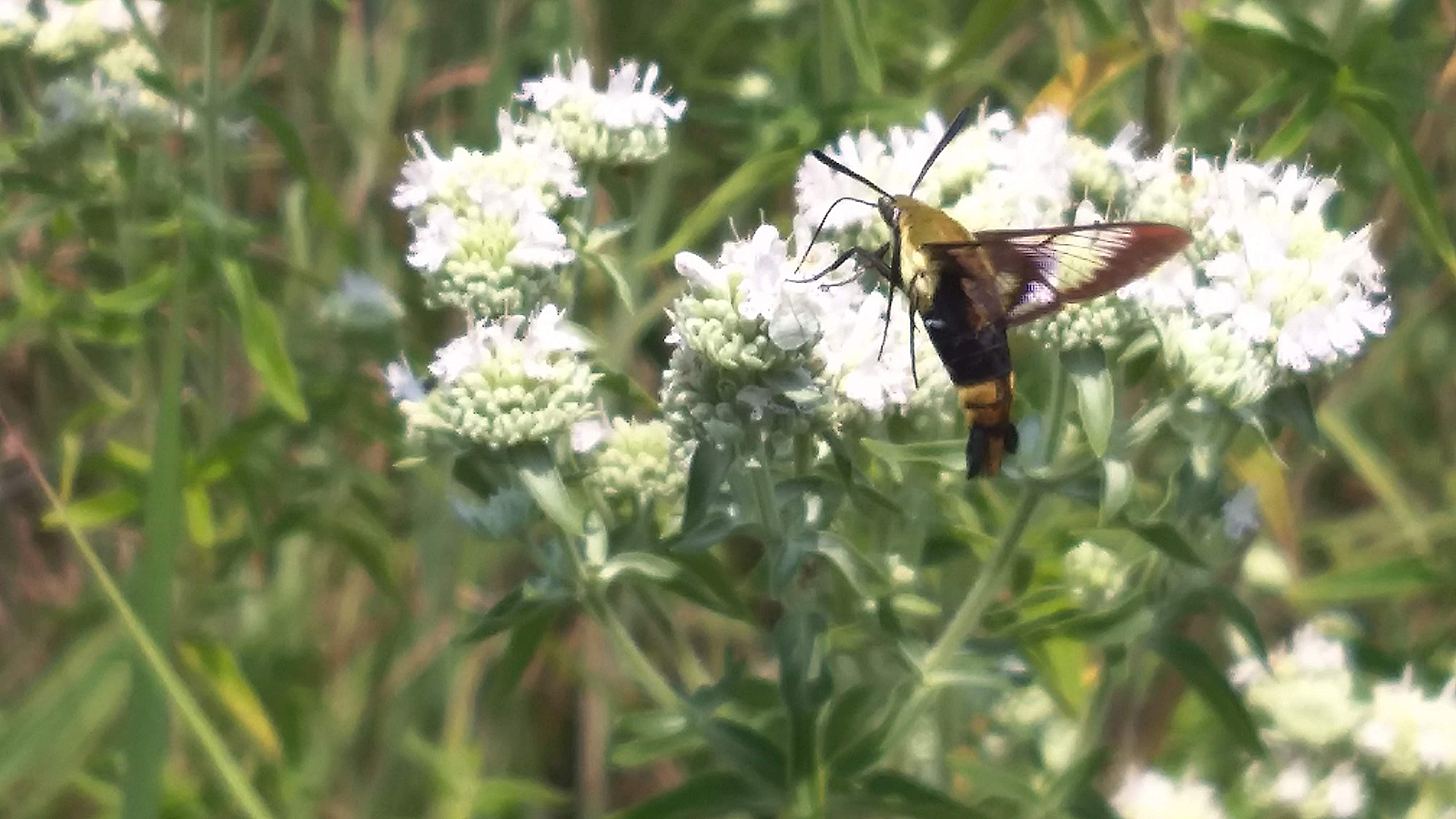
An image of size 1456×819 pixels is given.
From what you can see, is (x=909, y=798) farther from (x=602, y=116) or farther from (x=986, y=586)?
(x=602, y=116)

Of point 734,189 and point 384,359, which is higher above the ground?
point 384,359

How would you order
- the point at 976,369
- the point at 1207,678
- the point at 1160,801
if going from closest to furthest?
the point at 976,369 < the point at 1207,678 < the point at 1160,801

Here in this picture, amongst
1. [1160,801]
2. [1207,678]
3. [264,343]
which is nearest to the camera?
[1207,678]

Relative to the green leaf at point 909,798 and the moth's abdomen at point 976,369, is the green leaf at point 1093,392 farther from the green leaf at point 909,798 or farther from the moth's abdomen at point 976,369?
the green leaf at point 909,798

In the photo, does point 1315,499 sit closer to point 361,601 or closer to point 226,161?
point 361,601

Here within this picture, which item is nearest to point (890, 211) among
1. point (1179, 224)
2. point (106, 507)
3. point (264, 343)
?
point (1179, 224)

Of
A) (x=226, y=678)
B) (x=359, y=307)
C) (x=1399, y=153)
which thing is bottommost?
(x=226, y=678)

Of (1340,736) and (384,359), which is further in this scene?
(384,359)

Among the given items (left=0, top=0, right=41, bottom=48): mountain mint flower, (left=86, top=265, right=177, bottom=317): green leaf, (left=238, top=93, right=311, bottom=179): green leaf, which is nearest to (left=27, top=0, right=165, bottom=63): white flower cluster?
(left=0, top=0, right=41, bottom=48): mountain mint flower

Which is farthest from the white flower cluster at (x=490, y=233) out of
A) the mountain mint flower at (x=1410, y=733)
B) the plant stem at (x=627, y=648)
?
the mountain mint flower at (x=1410, y=733)
